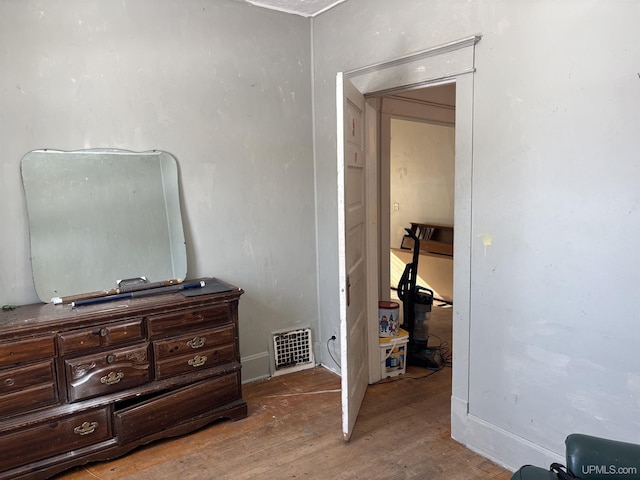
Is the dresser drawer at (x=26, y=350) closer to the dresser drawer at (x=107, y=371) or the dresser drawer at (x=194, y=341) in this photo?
the dresser drawer at (x=107, y=371)

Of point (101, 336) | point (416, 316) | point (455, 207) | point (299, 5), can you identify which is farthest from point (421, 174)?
point (101, 336)

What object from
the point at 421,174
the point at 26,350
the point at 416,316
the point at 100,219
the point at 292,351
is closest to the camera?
the point at 26,350

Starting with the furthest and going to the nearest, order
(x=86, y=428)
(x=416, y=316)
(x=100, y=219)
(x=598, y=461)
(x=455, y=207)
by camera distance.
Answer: (x=416, y=316)
(x=100, y=219)
(x=455, y=207)
(x=86, y=428)
(x=598, y=461)

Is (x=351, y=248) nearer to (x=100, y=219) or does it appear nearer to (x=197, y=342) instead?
(x=197, y=342)

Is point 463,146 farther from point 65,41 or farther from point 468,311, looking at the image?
point 65,41

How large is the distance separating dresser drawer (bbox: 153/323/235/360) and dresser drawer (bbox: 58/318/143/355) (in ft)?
0.48

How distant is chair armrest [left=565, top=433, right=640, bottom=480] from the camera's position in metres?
1.22

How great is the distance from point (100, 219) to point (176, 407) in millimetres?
1195

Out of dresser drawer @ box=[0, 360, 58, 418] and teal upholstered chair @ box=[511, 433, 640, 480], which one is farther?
dresser drawer @ box=[0, 360, 58, 418]

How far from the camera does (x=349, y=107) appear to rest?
2.60 m

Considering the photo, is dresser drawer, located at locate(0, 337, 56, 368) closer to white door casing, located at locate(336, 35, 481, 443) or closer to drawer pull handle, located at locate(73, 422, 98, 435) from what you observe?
drawer pull handle, located at locate(73, 422, 98, 435)

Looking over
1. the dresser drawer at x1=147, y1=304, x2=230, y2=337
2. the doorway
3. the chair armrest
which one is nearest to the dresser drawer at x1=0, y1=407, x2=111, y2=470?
the dresser drawer at x1=147, y1=304, x2=230, y2=337

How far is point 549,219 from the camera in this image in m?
2.12

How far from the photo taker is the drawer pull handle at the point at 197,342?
271 centimetres
